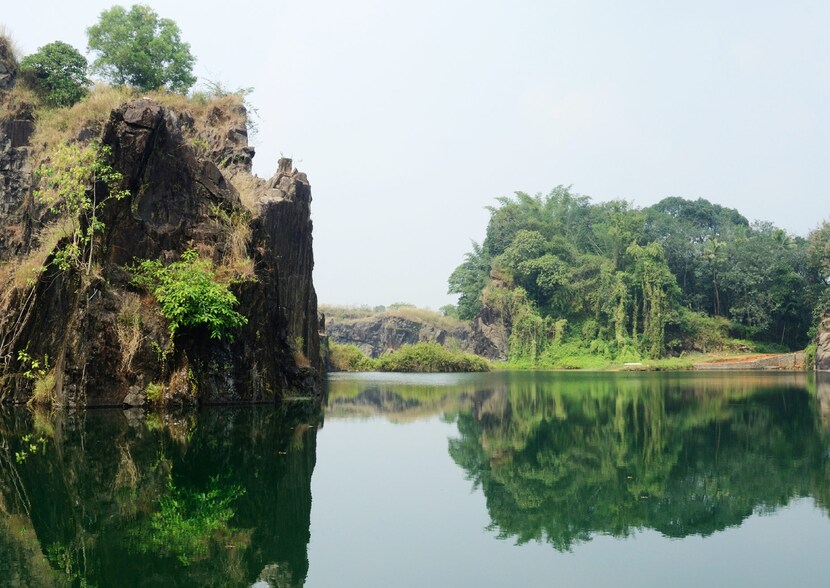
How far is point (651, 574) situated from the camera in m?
5.97

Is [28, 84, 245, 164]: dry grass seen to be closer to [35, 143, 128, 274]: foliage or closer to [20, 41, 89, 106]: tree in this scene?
[20, 41, 89, 106]: tree

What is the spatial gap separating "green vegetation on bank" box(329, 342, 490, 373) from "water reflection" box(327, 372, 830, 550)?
25.1m

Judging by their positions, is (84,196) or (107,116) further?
(107,116)

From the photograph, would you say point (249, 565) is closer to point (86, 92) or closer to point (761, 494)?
point (761, 494)

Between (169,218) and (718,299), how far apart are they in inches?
2111

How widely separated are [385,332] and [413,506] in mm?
66940

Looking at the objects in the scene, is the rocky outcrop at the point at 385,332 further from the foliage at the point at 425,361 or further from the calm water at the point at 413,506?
the calm water at the point at 413,506

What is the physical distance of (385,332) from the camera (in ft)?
247

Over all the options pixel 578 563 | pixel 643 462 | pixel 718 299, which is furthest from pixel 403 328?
pixel 578 563

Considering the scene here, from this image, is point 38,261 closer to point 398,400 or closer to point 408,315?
point 398,400

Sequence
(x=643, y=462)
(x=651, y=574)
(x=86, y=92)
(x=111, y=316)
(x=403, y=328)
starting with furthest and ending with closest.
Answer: (x=403, y=328), (x=86, y=92), (x=111, y=316), (x=643, y=462), (x=651, y=574)

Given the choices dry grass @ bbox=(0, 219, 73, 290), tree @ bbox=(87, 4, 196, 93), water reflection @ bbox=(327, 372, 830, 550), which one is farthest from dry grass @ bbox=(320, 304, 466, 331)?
dry grass @ bbox=(0, 219, 73, 290)

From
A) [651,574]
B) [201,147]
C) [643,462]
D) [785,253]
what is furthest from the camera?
[785,253]

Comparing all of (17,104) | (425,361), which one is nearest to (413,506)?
(17,104)
